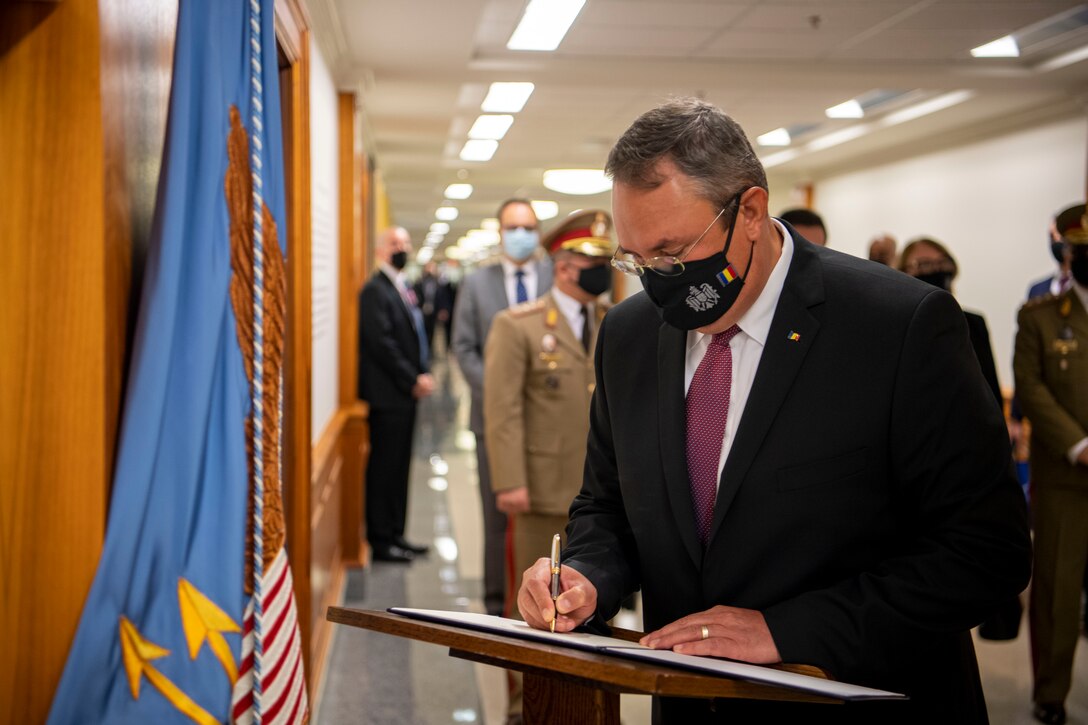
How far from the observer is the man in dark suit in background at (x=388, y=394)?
6.00 meters

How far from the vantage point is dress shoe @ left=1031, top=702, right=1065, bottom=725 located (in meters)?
3.76

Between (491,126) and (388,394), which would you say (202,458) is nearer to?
(388,394)

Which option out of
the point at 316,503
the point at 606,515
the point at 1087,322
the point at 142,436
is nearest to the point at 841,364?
the point at 606,515

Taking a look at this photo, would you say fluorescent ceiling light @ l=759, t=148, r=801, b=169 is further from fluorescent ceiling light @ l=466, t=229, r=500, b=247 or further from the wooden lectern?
fluorescent ceiling light @ l=466, t=229, r=500, b=247

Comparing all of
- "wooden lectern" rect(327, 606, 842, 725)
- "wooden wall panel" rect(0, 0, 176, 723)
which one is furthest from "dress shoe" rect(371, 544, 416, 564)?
"wooden lectern" rect(327, 606, 842, 725)

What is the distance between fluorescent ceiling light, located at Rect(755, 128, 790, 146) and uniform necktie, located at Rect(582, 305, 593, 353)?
6.09 meters

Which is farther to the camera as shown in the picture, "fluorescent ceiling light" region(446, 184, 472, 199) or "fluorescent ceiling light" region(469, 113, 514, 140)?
"fluorescent ceiling light" region(446, 184, 472, 199)

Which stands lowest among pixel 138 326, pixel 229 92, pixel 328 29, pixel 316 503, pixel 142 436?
pixel 316 503

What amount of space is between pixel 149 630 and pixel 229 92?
3.62 ft

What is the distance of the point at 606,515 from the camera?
1779 millimetres

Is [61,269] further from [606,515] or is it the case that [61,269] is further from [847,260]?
[847,260]

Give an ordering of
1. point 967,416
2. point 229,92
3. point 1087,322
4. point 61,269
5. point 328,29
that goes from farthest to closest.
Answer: point 328,29, point 1087,322, point 229,92, point 61,269, point 967,416

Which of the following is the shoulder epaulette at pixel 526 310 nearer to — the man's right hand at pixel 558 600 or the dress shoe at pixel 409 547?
the man's right hand at pixel 558 600

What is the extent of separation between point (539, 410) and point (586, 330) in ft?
1.14
